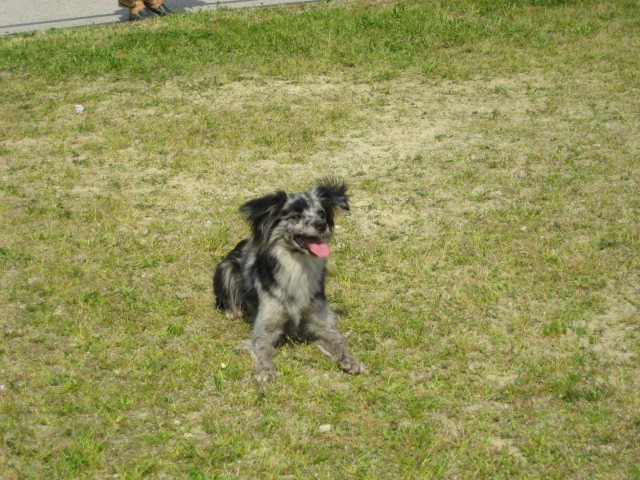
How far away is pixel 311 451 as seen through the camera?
588 centimetres

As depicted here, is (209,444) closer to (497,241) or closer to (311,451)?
(311,451)

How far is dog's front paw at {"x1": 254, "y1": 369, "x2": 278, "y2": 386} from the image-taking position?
21.7 ft

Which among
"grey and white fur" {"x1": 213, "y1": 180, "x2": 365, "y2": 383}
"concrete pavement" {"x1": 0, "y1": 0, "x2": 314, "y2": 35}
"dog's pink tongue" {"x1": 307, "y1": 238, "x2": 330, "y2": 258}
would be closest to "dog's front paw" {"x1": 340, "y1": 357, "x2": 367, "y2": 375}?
"grey and white fur" {"x1": 213, "y1": 180, "x2": 365, "y2": 383}

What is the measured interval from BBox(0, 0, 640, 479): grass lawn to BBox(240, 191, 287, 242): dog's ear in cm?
101

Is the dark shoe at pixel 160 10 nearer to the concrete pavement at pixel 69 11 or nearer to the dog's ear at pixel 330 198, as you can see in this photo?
the concrete pavement at pixel 69 11

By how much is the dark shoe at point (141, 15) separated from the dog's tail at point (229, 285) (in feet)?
32.4

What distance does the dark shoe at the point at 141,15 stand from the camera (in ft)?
53.9

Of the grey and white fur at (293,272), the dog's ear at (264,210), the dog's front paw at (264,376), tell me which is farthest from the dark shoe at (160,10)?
the dog's front paw at (264,376)

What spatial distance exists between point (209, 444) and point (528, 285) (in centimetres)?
345

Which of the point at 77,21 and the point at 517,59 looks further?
the point at 77,21

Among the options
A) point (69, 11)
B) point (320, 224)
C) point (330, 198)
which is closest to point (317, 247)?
point (320, 224)

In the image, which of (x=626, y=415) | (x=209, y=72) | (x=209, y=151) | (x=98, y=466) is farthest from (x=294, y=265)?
(x=209, y=72)

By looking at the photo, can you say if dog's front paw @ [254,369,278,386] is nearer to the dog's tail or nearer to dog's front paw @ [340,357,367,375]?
dog's front paw @ [340,357,367,375]

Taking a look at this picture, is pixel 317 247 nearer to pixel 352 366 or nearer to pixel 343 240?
pixel 352 366
